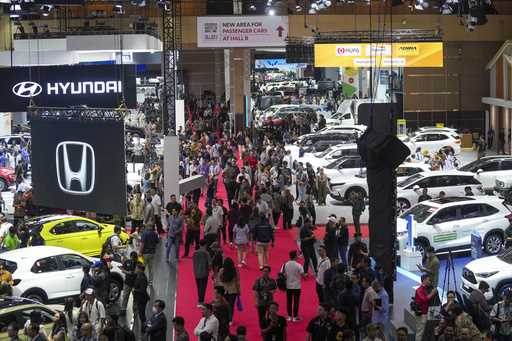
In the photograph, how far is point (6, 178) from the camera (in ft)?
109

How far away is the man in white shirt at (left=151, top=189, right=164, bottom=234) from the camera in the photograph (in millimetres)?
24047

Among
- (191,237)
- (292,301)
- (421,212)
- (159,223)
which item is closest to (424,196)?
(421,212)

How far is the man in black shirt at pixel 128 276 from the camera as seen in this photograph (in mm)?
16219

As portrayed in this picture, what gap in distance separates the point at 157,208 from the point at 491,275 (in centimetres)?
980

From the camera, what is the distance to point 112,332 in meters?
12.7

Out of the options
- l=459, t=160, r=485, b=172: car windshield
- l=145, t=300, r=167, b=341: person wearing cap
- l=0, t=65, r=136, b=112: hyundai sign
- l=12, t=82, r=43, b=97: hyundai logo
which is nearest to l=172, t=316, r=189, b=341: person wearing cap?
l=145, t=300, r=167, b=341: person wearing cap

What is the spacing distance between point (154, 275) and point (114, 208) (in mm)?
4137

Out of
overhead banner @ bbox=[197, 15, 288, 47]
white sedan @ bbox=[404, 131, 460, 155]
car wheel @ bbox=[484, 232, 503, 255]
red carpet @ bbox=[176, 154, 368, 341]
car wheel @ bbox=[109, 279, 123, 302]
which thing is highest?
overhead banner @ bbox=[197, 15, 288, 47]

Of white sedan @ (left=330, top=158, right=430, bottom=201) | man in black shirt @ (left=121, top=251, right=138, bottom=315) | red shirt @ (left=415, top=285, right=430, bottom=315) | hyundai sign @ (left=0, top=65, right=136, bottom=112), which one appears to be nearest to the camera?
red shirt @ (left=415, top=285, right=430, bottom=315)

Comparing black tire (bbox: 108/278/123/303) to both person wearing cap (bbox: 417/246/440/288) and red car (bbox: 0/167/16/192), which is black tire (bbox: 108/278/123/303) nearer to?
person wearing cap (bbox: 417/246/440/288)

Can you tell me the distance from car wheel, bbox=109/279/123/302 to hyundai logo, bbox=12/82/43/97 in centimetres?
499

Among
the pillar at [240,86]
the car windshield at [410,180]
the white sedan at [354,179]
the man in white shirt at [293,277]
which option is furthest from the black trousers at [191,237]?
the pillar at [240,86]

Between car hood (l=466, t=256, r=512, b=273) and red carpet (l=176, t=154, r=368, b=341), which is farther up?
car hood (l=466, t=256, r=512, b=273)

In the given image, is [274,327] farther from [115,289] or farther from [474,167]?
[474,167]
